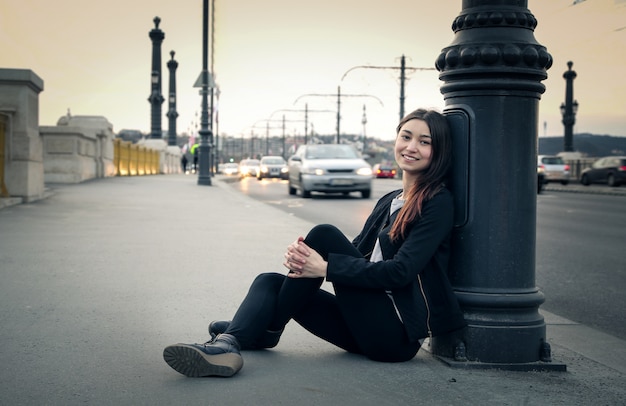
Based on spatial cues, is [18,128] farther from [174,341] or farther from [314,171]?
[174,341]

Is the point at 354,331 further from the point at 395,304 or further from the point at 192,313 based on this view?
the point at 192,313

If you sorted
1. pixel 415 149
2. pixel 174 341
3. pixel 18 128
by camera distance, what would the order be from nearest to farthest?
pixel 415 149, pixel 174 341, pixel 18 128

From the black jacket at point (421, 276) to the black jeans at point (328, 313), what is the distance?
8cm

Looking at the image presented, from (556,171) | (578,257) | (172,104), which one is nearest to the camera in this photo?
(578,257)

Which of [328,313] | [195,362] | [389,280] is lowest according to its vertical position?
[195,362]

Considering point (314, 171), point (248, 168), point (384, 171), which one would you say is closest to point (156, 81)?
point (248, 168)

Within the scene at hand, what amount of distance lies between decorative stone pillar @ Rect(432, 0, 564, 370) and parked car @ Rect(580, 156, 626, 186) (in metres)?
34.8

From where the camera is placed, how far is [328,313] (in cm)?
381

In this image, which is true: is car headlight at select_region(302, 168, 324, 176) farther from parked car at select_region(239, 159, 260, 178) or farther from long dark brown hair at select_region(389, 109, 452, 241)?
parked car at select_region(239, 159, 260, 178)

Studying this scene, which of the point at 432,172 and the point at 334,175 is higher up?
the point at 432,172

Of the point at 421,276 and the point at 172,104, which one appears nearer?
the point at 421,276

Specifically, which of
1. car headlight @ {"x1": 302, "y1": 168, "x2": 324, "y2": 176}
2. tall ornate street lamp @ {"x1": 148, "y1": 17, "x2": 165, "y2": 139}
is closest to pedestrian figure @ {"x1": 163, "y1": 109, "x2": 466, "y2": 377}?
car headlight @ {"x1": 302, "y1": 168, "x2": 324, "y2": 176}

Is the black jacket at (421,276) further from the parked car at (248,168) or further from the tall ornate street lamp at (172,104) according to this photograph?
the tall ornate street lamp at (172,104)

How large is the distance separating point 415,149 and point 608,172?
35.9 m
